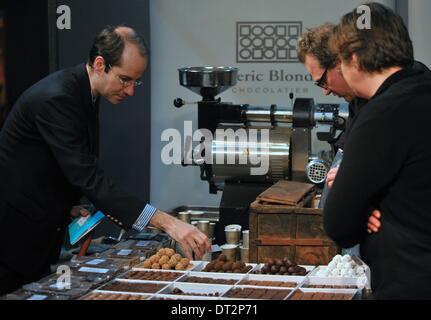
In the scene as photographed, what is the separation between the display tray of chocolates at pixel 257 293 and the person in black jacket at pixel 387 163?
629 mm

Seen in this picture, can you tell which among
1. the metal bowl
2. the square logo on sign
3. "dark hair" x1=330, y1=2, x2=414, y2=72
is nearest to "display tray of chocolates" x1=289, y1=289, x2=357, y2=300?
"dark hair" x1=330, y1=2, x2=414, y2=72

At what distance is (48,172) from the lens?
3035 millimetres

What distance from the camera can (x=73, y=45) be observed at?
Result: 486 centimetres

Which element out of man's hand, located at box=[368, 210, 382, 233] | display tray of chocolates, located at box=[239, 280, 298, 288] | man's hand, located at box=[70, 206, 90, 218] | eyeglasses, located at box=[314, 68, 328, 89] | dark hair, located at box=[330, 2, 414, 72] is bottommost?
display tray of chocolates, located at box=[239, 280, 298, 288]

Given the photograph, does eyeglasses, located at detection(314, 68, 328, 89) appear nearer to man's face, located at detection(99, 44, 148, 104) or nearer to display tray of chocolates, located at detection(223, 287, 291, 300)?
man's face, located at detection(99, 44, 148, 104)

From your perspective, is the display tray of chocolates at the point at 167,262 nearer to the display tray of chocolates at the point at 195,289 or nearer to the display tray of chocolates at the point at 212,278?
the display tray of chocolates at the point at 212,278

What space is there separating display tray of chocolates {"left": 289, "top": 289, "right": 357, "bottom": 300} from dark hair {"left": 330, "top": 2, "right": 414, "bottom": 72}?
957mm

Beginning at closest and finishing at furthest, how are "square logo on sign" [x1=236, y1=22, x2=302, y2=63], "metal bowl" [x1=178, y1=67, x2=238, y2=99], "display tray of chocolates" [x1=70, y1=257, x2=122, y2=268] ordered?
"display tray of chocolates" [x1=70, y1=257, x2=122, y2=268], "metal bowl" [x1=178, y1=67, x2=238, y2=99], "square logo on sign" [x1=236, y1=22, x2=302, y2=63]

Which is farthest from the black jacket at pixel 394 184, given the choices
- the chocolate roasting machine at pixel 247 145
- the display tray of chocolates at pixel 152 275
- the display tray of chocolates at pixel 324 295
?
the chocolate roasting machine at pixel 247 145

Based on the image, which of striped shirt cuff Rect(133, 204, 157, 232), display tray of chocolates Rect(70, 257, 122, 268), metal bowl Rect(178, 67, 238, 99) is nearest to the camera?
striped shirt cuff Rect(133, 204, 157, 232)

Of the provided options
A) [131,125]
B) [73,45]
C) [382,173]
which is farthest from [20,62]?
[382,173]

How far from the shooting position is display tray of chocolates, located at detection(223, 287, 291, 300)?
2689 mm

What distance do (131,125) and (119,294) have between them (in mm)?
3260

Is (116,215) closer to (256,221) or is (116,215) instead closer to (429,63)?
(256,221)
